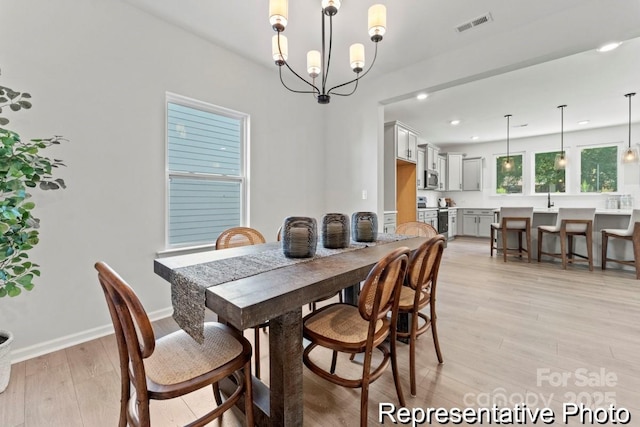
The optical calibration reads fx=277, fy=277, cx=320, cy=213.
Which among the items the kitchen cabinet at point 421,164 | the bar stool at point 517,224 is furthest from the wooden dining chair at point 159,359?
the kitchen cabinet at point 421,164

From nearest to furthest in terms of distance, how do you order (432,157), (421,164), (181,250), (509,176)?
1. (181,250)
2. (421,164)
3. (432,157)
4. (509,176)

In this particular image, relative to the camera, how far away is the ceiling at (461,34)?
2.31m

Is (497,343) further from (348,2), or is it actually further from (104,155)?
(104,155)

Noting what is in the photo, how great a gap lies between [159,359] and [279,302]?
23.6 inches

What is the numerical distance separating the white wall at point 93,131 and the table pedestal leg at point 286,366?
1.94m

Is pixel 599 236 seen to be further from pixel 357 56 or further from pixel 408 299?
pixel 357 56

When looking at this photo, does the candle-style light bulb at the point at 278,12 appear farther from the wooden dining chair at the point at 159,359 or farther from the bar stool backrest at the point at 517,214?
the bar stool backrest at the point at 517,214

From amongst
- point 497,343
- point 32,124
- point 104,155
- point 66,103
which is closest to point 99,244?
point 104,155

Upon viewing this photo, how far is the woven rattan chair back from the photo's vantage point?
7.02 ft

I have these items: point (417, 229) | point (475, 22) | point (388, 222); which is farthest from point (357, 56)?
point (388, 222)

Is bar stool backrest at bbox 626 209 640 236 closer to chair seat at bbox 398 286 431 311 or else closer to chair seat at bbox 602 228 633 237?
chair seat at bbox 602 228 633 237

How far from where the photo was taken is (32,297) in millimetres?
1993

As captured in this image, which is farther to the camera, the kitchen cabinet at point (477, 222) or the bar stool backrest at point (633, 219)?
the kitchen cabinet at point (477, 222)

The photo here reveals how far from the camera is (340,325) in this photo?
1.42m
